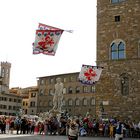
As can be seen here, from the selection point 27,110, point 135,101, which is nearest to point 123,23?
point 135,101

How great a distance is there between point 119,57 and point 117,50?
0.70 m

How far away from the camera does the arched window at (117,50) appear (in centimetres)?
3278

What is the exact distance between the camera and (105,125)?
30.0 meters

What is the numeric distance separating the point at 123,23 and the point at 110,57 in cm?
333

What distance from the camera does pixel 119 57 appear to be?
1293 inches

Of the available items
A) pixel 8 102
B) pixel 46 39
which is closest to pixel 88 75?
pixel 46 39

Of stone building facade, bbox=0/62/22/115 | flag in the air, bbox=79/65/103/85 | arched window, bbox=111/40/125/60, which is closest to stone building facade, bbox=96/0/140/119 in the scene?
arched window, bbox=111/40/125/60

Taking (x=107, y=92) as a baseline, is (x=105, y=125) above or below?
below

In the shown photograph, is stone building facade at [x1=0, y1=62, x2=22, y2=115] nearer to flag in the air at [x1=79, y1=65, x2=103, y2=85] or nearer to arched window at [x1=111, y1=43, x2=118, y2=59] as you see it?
arched window at [x1=111, y1=43, x2=118, y2=59]

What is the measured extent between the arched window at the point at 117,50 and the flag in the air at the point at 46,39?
1251cm

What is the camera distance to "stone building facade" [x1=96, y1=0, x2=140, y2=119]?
31641mm

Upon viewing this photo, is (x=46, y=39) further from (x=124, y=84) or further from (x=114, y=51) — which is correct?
(x=114, y=51)

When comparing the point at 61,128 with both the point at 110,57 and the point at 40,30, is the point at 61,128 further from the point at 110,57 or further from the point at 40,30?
the point at 40,30

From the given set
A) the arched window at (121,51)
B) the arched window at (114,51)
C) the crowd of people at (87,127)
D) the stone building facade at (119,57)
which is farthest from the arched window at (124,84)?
the crowd of people at (87,127)
